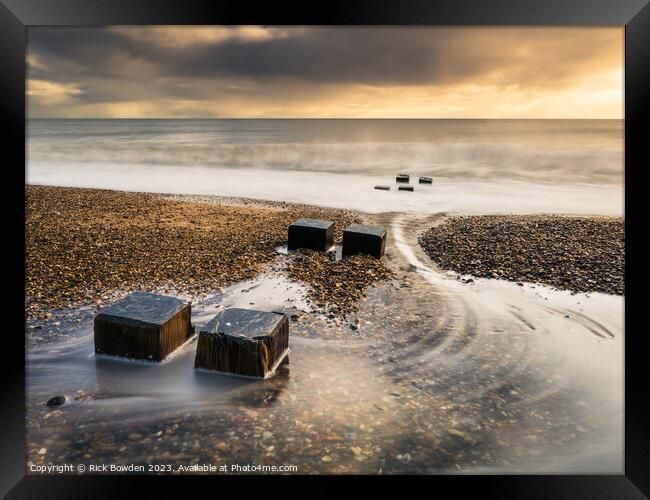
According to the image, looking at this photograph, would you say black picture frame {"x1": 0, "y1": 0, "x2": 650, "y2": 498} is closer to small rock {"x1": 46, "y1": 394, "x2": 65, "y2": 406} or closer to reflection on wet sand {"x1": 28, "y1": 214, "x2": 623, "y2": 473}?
reflection on wet sand {"x1": 28, "y1": 214, "x2": 623, "y2": 473}

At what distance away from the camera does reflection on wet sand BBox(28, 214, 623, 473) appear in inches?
108

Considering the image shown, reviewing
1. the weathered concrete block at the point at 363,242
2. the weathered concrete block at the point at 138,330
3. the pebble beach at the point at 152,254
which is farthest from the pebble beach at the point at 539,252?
the weathered concrete block at the point at 138,330

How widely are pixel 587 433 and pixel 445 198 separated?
11.1 meters

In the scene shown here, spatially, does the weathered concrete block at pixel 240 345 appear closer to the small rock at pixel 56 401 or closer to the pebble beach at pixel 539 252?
the small rock at pixel 56 401

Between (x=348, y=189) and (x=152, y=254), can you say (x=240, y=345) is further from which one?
(x=348, y=189)

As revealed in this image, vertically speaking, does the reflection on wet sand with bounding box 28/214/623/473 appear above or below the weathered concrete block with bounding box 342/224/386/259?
below

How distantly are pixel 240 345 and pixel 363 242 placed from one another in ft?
11.6

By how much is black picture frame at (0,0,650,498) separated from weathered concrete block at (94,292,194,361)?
1101 millimetres

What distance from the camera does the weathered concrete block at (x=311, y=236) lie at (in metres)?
6.82

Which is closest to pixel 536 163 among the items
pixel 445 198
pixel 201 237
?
pixel 445 198

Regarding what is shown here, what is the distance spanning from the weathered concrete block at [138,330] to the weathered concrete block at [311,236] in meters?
3.26

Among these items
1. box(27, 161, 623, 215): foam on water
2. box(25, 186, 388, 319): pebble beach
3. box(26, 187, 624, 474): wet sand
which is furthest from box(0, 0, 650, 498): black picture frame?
box(27, 161, 623, 215): foam on water

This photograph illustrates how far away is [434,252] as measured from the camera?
725cm

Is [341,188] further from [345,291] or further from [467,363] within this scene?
[467,363]
